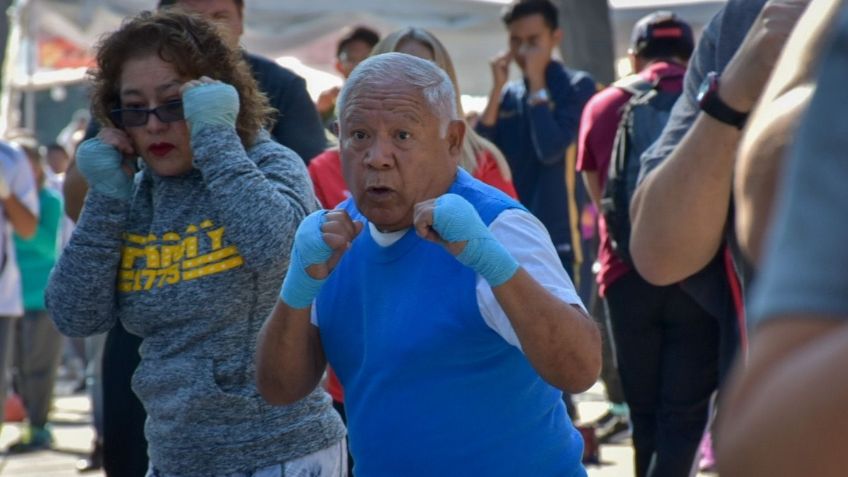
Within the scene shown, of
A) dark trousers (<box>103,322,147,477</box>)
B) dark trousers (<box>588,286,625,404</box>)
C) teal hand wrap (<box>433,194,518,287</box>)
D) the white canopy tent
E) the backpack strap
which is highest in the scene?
teal hand wrap (<box>433,194,518,287</box>)

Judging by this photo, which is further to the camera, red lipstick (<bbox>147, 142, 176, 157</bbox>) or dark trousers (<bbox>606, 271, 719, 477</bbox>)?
dark trousers (<bbox>606, 271, 719, 477</bbox>)

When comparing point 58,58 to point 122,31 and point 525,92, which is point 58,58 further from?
point 122,31

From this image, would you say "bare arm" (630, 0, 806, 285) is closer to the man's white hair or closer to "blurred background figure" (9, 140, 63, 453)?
the man's white hair

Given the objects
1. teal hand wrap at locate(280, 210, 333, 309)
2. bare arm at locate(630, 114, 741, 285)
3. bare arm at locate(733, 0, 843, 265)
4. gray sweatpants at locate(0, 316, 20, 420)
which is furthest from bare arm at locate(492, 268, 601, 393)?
gray sweatpants at locate(0, 316, 20, 420)

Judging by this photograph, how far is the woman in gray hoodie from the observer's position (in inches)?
137

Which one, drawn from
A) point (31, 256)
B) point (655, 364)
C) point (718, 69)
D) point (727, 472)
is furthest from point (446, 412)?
point (31, 256)

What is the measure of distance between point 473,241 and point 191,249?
1051mm

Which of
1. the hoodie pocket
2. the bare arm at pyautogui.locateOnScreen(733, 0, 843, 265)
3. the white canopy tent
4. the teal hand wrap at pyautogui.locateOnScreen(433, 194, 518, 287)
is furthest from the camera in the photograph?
the white canopy tent

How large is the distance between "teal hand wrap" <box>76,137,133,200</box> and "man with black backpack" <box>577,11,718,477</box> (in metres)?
1.89

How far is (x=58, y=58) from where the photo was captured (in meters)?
18.0

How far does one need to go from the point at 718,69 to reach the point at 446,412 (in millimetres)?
988

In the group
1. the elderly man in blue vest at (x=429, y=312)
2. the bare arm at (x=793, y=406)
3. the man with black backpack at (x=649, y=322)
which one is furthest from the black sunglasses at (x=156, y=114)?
the bare arm at (x=793, y=406)

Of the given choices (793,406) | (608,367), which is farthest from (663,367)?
(793,406)

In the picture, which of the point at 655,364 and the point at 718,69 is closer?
the point at 718,69
